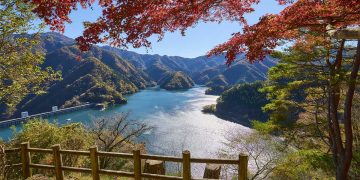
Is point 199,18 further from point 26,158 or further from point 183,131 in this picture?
point 183,131

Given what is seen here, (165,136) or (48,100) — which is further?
(48,100)

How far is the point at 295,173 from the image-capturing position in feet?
54.6

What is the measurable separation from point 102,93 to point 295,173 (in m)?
116

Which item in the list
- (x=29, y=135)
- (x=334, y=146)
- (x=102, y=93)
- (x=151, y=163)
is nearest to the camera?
(x=151, y=163)

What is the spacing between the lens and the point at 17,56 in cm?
876

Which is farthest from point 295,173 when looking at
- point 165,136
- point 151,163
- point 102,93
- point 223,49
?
point 102,93

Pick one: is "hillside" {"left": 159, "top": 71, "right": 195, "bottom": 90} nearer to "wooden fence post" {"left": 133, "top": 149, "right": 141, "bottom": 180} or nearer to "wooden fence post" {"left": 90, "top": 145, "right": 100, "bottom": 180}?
"wooden fence post" {"left": 90, "top": 145, "right": 100, "bottom": 180}

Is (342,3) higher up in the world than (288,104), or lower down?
higher up

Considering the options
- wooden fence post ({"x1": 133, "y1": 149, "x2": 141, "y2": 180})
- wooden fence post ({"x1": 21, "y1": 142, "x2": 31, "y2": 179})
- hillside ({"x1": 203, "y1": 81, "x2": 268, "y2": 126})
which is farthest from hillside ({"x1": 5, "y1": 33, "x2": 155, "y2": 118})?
wooden fence post ({"x1": 133, "y1": 149, "x2": 141, "y2": 180})

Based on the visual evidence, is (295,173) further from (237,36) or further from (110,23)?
(110,23)

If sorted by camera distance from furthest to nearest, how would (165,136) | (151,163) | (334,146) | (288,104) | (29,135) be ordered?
(165,136) → (29,135) → (288,104) → (334,146) → (151,163)

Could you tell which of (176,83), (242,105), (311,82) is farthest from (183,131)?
(176,83)

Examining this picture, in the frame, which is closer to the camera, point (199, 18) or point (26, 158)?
point (199, 18)

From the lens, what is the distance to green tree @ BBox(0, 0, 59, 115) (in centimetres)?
782
